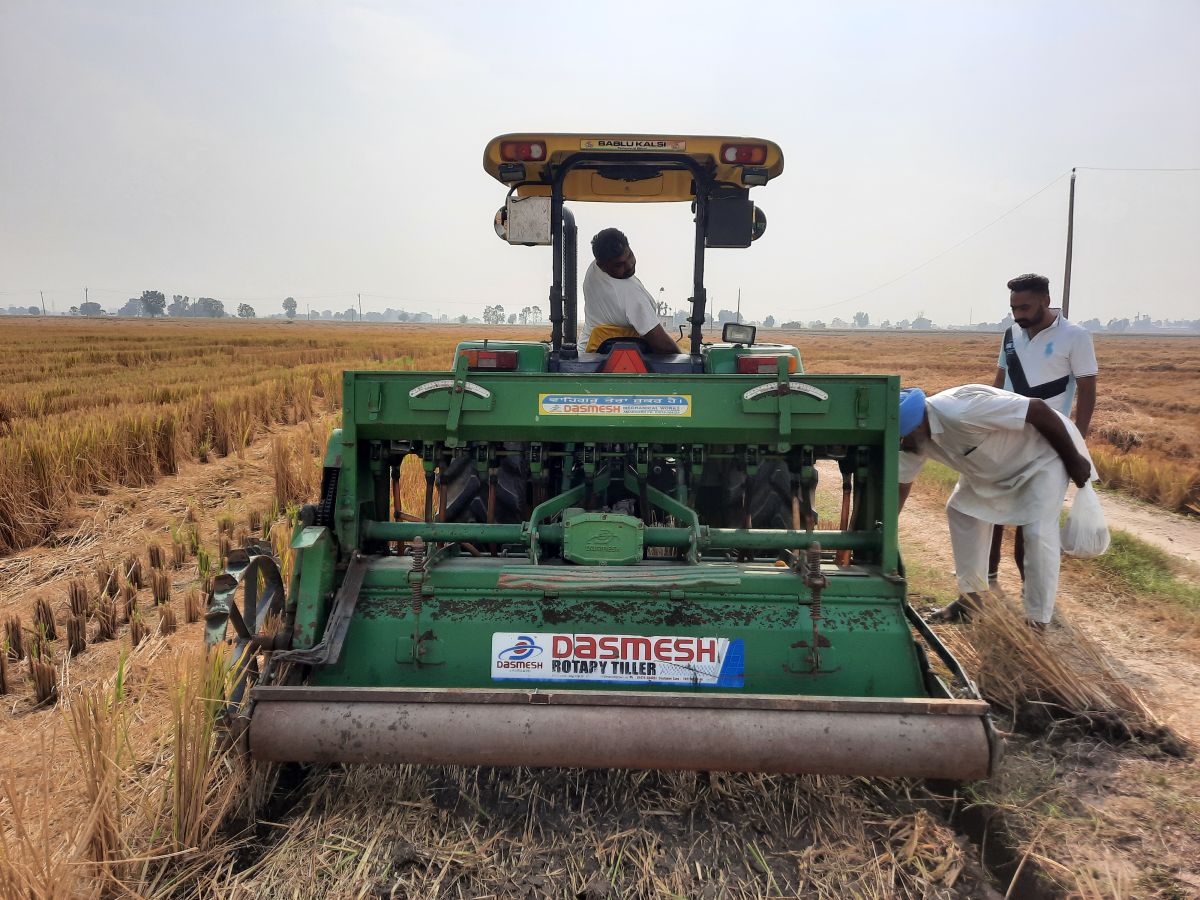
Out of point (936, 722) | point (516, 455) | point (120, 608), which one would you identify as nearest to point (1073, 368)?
point (936, 722)

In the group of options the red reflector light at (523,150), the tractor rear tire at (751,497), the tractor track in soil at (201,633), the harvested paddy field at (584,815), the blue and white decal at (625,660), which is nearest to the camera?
the harvested paddy field at (584,815)

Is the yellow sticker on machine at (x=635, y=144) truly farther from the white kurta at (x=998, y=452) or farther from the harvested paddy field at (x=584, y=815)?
the harvested paddy field at (x=584, y=815)

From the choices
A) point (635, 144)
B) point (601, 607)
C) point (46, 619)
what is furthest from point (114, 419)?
point (601, 607)

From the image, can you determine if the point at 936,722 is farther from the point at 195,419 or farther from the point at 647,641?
the point at 195,419

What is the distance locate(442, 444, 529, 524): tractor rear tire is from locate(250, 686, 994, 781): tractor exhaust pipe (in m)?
1.38

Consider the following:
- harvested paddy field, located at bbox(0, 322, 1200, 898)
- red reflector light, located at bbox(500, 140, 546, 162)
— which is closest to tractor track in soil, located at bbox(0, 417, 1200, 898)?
harvested paddy field, located at bbox(0, 322, 1200, 898)

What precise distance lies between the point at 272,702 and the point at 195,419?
7.76 m

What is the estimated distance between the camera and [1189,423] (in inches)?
547

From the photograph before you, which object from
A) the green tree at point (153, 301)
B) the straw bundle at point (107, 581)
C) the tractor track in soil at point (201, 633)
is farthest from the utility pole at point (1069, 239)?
the green tree at point (153, 301)

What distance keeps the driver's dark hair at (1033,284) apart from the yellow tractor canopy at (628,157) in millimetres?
1855

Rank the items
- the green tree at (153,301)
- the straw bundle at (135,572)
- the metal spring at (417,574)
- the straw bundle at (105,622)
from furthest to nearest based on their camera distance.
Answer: the green tree at (153,301)
the straw bundle at (135,572)
the straw bundle at (105,622)
the metal spring at (417,574)

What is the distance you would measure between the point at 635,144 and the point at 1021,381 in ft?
9.84

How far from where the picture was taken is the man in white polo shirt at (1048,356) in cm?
467

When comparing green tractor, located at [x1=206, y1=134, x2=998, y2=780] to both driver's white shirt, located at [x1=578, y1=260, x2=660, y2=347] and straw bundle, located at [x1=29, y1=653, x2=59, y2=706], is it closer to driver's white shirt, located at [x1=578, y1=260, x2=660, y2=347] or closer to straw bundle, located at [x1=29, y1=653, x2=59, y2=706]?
driver's white shirt, located at [x1=578, y1=260, x2=660, y2=347]
